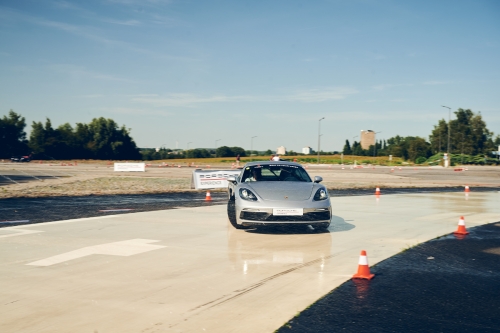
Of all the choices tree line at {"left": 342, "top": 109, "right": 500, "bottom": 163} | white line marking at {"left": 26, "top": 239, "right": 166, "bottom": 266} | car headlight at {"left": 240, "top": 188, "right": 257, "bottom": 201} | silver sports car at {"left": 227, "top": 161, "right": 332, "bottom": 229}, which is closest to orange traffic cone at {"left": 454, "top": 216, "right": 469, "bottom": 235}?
silver sports car at {"left": 227, "top": 161, "right": 332, "bottom": 229}

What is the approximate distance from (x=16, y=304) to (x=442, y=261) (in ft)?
19.2

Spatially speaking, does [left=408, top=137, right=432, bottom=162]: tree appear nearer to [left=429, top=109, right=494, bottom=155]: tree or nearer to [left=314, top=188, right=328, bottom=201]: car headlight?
[left=429, top=109, right=494, bottom=155]: tree

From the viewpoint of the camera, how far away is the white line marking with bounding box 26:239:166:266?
7.62 metres

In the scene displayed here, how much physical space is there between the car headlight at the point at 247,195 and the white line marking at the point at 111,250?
2015mm

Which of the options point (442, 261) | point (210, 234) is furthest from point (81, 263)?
point (442, 261)

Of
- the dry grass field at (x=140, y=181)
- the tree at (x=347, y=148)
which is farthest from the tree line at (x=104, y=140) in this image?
the tree at (x=347, y=148)

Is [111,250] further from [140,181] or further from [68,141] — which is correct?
[68,141]

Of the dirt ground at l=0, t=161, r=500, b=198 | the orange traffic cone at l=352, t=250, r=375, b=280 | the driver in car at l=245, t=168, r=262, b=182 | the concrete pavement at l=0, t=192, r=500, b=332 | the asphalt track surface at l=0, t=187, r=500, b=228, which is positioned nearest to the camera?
the concrete pavement at l=0, t=192, r=500, b=332

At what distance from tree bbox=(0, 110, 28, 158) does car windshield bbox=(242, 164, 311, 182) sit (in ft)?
310

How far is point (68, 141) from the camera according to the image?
103m

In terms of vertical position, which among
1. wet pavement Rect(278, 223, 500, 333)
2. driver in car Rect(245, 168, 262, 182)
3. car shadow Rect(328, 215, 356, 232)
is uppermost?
driver in car Rect(245, 168, 262, 182)

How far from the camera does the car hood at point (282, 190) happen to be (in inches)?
399

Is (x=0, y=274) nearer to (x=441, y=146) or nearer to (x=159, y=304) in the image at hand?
(x=159, y=304)

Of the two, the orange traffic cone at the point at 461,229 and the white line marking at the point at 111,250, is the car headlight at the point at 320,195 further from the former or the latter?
the white line marking at the point at 111,250
